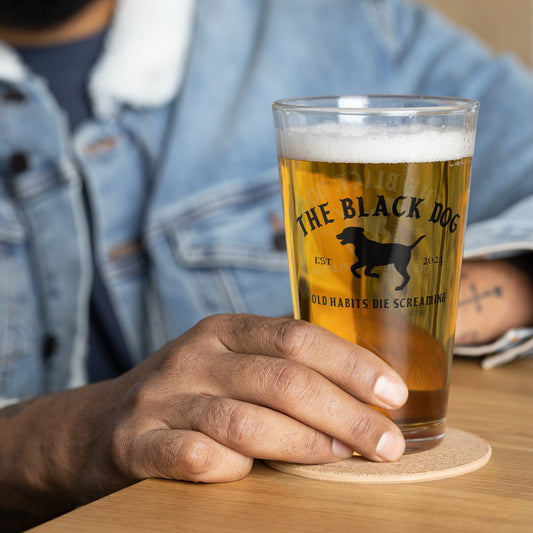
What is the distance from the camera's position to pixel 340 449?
48cm

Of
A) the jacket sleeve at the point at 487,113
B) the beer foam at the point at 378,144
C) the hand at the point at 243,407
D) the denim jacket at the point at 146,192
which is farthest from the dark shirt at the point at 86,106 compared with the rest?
the beer foam at the point at 378,144

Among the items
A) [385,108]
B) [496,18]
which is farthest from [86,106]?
[496,18]

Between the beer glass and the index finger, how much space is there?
0.02 m

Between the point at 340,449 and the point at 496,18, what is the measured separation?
282 centimetres

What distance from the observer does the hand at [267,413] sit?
468mm

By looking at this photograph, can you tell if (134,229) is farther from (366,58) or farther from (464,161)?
(464,161)

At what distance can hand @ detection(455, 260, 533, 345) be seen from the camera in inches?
30.6

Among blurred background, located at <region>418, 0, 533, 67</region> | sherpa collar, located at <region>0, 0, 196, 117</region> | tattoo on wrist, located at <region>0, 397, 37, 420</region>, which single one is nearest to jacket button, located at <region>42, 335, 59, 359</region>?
sherpa collar, located at <region>0, 0, 196, 117</region>

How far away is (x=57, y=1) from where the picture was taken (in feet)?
4.37

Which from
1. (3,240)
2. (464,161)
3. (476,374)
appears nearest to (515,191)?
(476,374)

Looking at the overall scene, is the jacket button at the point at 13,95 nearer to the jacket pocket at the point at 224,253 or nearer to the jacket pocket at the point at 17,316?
the jacket pocket at the point at 17,316

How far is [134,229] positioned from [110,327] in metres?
0.19

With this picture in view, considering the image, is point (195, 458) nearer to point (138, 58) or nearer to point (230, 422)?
point (230, 422)

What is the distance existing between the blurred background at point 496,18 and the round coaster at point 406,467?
272 centimetres
